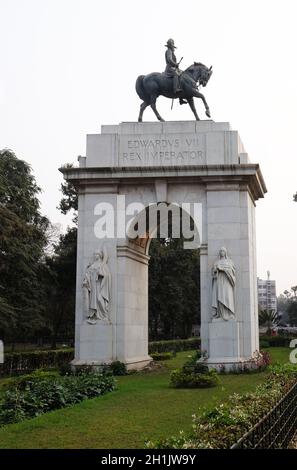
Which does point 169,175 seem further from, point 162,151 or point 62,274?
point 62,274

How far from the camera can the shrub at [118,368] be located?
19.5 meters

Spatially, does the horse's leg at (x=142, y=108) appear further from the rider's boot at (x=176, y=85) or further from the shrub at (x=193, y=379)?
the shrub at (x=193, y=379)

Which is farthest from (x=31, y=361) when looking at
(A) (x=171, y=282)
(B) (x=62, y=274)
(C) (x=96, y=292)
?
(A) (x=171, y=282)

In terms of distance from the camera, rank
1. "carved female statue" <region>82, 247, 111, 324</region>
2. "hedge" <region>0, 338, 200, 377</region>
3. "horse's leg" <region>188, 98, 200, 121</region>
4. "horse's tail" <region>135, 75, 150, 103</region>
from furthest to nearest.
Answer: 1. "hedge" <region>0, 338, 200, 377</region>
2. "horse's tail" <region>135, 75, 150, 103</region>
3. "horse's leg" <region>188, 98, 200, 121</region>
4. "carved female statue" <region>82, 247, 111, 324</region>

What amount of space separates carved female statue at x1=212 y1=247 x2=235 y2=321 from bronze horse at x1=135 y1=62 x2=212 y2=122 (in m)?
5.67

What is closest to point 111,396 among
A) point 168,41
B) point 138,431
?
point 138,431

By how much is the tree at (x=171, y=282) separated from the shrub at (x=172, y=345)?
4481mm

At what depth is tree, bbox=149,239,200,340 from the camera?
45.1m

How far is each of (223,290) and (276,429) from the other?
454 inches

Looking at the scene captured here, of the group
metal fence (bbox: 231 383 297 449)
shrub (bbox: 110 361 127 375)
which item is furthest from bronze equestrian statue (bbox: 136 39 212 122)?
metal fence (bbox: 231 383 297 449)

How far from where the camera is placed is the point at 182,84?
21484 millimetres

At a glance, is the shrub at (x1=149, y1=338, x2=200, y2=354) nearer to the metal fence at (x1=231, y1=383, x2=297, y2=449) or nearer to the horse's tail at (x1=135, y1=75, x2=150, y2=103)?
the horse's tail at (x1=135, y1=75, x2=150, y2=103)

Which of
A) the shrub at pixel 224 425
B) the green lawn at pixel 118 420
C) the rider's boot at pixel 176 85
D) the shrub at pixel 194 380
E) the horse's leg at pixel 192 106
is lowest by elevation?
the green lawn at pixel 118 420

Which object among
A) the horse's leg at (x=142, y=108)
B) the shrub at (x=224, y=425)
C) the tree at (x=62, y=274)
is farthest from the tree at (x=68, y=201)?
the shrub at (x=224, y=425)
